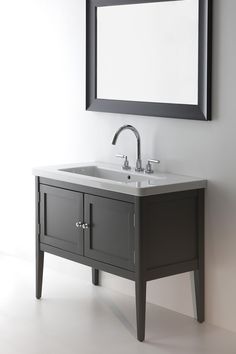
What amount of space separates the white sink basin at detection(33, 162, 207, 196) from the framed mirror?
32 cm

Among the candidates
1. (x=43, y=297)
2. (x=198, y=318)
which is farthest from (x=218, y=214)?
(x=43, y=297)

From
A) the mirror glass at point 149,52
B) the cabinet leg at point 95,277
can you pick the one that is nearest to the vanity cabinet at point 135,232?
the cabinet leg at point 95,277

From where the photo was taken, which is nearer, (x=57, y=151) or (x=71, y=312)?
(x=71, y=312)

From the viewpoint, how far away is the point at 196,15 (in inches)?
145

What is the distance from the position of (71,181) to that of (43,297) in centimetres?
78

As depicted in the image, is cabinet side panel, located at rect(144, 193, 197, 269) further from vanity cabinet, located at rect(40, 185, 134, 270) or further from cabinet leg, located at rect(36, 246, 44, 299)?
cabinet leg, located at rect(36, 246, 44, 299)

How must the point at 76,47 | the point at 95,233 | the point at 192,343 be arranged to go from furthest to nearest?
the point at 76,47 → the point at 95,233 → the point at 192,343

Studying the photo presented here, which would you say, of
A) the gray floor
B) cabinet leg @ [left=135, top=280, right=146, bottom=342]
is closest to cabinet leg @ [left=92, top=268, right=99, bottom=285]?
the gray floor

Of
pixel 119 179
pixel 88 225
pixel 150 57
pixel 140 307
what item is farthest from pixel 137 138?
pixel 140 307

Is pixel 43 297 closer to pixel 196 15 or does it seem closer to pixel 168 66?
pixel 168 66

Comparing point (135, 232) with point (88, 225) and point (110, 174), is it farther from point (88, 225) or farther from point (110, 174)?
A: point (110, 174)

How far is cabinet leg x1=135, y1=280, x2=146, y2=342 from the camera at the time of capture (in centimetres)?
359

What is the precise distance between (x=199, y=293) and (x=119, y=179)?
2.53 feet

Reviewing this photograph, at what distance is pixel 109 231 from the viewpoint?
374 cm
